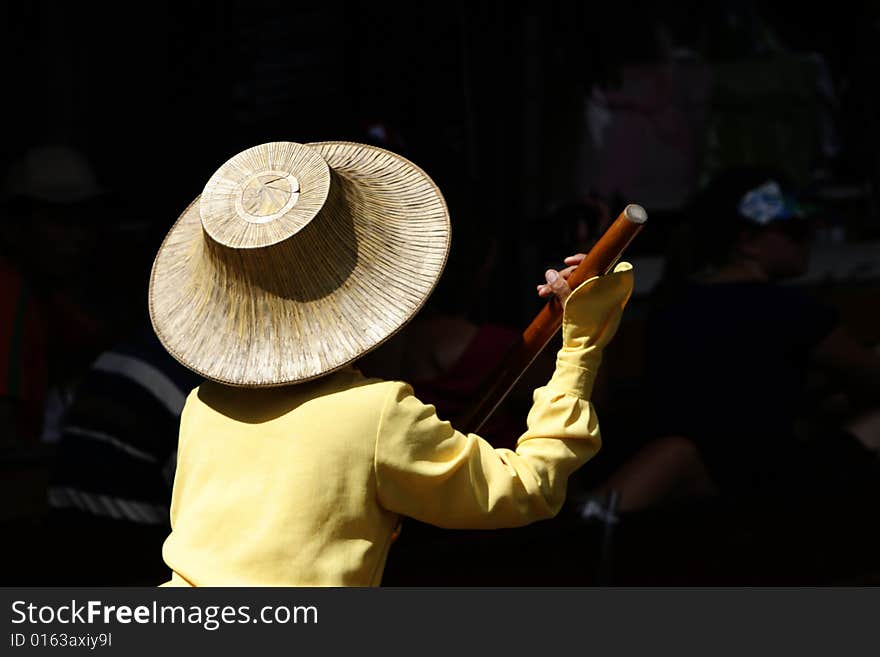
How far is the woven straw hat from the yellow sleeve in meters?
0.15

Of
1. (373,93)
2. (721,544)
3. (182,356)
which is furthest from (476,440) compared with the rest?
(373,93)

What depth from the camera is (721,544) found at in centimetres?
372

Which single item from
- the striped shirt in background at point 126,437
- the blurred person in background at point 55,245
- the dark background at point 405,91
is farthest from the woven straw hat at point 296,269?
the blurred person in background at point 55,245

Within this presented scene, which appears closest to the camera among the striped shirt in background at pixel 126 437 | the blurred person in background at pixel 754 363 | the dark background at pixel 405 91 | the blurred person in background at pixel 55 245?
the striped shirt in background at pixel 126 437

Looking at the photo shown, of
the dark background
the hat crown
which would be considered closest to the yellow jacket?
the hat crown

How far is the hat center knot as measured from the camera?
1.87m

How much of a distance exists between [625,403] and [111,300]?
1.95m

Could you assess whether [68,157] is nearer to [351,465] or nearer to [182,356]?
[182,356]

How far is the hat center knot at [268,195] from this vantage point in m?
1.87

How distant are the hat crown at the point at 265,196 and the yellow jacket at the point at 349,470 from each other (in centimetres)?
23

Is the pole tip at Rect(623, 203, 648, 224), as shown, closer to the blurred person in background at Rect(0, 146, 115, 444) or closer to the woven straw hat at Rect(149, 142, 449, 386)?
the woven straw hat at Rect(149, 142, 449, 386)

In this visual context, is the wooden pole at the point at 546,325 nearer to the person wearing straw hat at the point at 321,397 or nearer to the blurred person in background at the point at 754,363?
the person wearing straw hat at the point at 321,397

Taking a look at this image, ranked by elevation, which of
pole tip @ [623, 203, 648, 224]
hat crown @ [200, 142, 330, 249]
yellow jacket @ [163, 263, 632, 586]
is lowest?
yellow jacket @ [163, 263, 632, 586]

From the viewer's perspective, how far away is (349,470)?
1.79m
